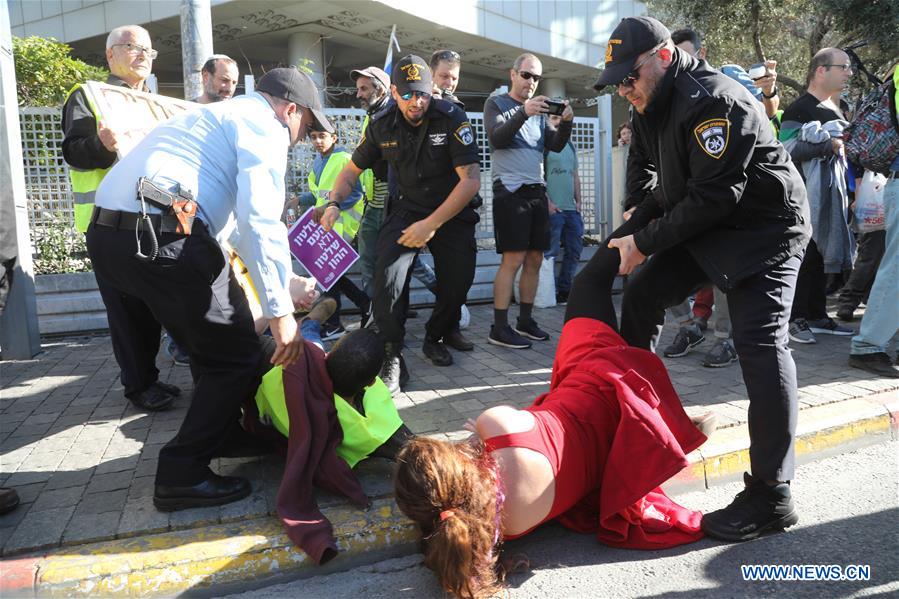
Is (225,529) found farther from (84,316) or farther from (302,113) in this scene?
(84,316)

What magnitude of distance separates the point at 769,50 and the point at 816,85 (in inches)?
394

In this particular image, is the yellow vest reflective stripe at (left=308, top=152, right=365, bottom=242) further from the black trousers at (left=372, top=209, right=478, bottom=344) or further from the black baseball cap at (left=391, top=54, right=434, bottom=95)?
the black baseball cap at (left=391, top=54, right=434, bottom=95)

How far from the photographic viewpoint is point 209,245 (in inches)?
107

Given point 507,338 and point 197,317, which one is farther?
point 507,338

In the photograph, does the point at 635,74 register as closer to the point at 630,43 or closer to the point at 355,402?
the point at 630,43

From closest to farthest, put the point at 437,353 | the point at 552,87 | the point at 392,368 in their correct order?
the point at 392,368 < the point at 437,353 < the point at 552,87

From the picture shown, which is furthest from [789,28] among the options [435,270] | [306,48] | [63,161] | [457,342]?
[63,161]

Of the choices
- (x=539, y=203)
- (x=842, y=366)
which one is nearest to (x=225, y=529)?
(x=539, y=203)

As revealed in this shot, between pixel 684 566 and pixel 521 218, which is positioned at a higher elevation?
pixel 521 218

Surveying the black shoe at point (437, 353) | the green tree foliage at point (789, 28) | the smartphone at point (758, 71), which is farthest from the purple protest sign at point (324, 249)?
the green tree foliage at point (789, 28)

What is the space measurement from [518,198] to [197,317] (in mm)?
3339

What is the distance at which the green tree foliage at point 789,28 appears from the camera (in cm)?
1102

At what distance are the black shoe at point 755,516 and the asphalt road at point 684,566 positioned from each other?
4 centimetres

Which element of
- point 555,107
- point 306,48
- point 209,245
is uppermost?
point 306,48
